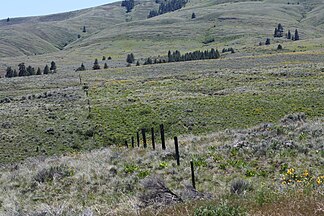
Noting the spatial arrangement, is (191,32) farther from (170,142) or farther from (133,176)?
(133,176)

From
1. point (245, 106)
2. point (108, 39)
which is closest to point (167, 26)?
point (108, 39)

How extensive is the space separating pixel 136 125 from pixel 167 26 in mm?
152105

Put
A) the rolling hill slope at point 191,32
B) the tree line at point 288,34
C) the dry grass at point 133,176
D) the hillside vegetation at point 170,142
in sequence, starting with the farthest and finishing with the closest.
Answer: the rolling hill slope at point 191,32
the tree line at point 288,34
the dry grass at point 133,176
the hillside vegetation at point 170,142

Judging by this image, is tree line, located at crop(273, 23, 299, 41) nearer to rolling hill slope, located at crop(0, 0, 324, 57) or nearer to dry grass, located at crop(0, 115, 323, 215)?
rolling hill slope, located at crop(0, 0, 324, 57)

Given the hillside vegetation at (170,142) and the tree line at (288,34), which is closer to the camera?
the hillside vegetation at (170,142)

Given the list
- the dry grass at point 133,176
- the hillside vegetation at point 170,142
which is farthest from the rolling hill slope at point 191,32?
the dry grass at point 133,176

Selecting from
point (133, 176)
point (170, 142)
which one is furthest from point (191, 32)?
point (133, 176)

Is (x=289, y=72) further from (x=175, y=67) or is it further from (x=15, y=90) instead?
(x=15, y=90)

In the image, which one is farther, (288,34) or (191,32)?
(191,32)

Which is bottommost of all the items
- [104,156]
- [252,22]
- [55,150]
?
[55,150]

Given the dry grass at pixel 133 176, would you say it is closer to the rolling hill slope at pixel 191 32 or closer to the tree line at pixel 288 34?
the rolling hill slope at pixel 191 32

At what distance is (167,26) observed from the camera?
6978 inches

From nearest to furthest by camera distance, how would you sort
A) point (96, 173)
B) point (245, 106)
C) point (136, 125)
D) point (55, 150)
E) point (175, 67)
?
point (96, 173), point (55, 150), point (136, 125), point (245, 106), point (175, 67)

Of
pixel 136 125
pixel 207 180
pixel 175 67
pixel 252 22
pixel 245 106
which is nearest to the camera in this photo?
pixel 207 180
